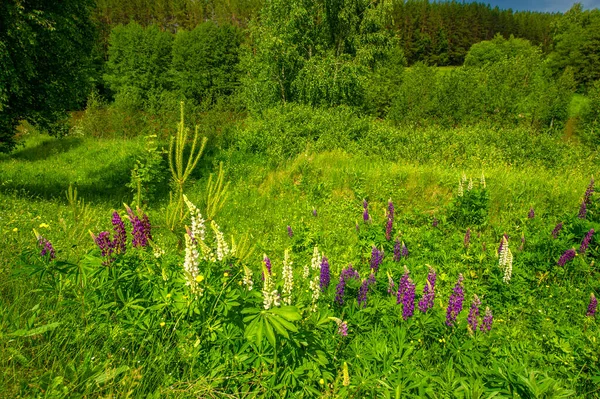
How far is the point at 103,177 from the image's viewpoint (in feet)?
42.2

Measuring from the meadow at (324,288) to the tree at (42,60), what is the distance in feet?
8.16

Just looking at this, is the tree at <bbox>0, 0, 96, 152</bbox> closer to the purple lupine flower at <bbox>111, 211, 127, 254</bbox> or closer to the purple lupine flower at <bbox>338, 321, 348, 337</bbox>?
the purple lupine flower at <bbox>111, 211, 127, 254</bbox>

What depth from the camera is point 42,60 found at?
927 cm

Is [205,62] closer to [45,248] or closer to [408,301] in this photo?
[45,248]

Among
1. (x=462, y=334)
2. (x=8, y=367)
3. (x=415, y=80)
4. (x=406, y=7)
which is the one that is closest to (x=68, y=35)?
(x=8, y=367)

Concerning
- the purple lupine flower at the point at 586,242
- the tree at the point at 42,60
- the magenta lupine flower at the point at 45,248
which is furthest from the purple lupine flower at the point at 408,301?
the tree at the point at 42,60

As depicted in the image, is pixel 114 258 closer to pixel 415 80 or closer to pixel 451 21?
pixel 415 80

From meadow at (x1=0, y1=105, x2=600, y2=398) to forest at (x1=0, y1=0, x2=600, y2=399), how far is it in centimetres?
2

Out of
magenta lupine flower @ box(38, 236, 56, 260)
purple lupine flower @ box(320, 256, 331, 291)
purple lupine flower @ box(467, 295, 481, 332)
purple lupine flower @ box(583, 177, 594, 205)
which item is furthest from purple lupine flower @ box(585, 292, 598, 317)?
magenta lupine flower @ box(38, 236, 56, 260)

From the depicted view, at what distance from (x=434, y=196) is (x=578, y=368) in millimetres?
4844

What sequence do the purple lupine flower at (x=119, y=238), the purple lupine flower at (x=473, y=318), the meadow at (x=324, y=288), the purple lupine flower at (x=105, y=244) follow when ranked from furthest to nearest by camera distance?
the purple lupine flower at (x=119, y=238), the purple lupine flower at (x=473, y=318), the purple lupine flower at (x=105, y=244), the meadow at (x=324, y=288)

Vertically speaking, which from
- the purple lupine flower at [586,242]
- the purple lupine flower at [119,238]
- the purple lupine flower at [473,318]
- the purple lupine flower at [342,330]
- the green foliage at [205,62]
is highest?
the green foliage at [205,62]

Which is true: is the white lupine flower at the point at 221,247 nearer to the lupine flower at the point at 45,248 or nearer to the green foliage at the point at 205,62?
the lupine flower at the point at 45,248

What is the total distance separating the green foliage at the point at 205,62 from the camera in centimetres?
5184
